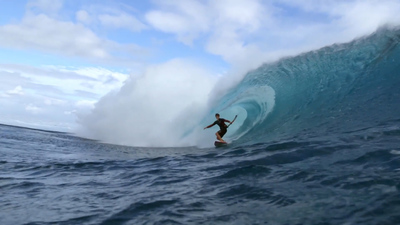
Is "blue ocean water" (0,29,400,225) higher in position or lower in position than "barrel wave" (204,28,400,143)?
lower

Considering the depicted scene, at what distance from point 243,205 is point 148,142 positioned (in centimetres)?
1515

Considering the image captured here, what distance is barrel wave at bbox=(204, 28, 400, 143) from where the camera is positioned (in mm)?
9852

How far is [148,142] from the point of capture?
62.7 feet

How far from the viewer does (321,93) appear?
1277 cm

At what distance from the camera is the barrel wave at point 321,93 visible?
985 centimetres

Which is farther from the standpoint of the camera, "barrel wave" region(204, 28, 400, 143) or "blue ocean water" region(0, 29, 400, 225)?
"barrel wave" region(204, 28, 400, 143)

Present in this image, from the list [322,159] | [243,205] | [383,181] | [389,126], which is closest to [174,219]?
[243,205]

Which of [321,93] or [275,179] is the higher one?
[321,93]

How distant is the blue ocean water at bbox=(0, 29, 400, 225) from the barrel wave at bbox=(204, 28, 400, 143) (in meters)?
0.08

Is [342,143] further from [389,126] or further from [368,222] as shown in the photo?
[368,222]

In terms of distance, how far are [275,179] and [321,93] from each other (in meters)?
8.39

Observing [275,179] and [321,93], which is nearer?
[275,179]

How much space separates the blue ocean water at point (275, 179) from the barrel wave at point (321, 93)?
0.08 m

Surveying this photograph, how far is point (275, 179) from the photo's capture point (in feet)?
17.9
